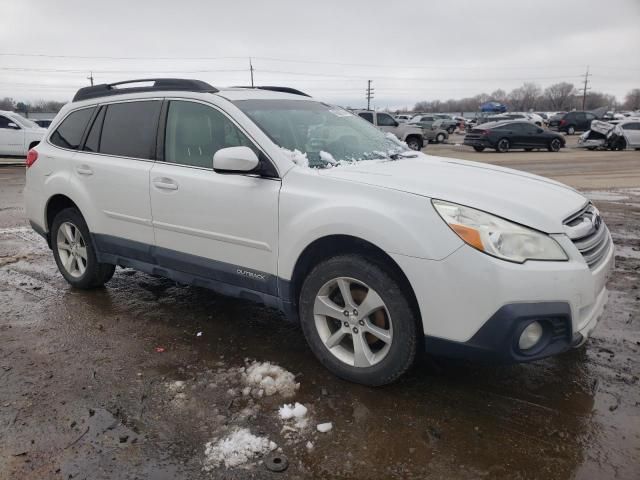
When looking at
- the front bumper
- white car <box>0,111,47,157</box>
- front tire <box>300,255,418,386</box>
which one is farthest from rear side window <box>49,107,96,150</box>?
white car <box>0,111,47,157</box>

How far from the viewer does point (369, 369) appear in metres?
3.13

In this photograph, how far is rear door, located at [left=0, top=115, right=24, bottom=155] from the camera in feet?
55.3

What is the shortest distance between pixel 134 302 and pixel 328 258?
229 centimetres

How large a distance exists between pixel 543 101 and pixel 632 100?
25.5m

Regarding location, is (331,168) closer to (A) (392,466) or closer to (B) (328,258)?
(B) (328,258)

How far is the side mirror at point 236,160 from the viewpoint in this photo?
3.33 m

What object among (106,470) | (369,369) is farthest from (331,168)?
(106,470)

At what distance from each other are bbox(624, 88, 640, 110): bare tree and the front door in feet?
487

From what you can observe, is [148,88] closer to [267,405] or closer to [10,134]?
[267,405]

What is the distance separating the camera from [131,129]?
14.4 ft

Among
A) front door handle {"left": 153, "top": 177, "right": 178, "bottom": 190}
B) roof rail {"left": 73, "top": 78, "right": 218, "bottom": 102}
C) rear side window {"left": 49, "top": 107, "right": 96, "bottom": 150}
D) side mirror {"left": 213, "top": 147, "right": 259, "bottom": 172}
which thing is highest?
roof rail {"left": 73, "top": 78, "right": 218, "bottom": 102}

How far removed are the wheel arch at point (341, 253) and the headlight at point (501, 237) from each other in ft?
1.36

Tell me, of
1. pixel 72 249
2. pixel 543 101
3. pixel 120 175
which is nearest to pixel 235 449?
pixel 120 175

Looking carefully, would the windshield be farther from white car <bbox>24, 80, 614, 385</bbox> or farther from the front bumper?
the front bumper
